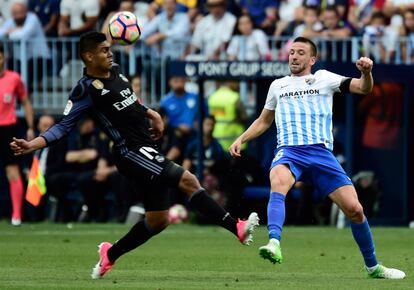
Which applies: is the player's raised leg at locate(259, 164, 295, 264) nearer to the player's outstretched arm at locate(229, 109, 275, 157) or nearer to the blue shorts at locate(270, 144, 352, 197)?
the blue shorts at locate(270, 144, 352, 197)

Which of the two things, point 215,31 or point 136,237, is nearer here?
point 136,237

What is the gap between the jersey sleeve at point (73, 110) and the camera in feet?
38.9

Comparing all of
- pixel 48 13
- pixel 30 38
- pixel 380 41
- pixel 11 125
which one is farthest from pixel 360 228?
pixel 48 13

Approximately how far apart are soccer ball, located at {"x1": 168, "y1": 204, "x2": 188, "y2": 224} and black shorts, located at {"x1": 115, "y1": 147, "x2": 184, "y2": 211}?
377 inches

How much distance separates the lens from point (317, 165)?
1175 cm

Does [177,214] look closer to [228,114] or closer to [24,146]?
[228,114]

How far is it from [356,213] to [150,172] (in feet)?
6.18

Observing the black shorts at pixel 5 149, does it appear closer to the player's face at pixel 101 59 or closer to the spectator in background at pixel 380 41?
the spectator in background at pixel 380 41

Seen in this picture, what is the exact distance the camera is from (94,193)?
22.3 m

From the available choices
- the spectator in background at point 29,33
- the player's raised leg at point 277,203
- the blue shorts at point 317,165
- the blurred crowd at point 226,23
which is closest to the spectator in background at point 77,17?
the blurred crowd at point 226,23

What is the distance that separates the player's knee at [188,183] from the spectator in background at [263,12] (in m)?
11.7

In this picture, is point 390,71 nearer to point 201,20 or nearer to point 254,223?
point 201,20

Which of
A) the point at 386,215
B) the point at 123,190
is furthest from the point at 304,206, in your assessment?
the point at 123,190

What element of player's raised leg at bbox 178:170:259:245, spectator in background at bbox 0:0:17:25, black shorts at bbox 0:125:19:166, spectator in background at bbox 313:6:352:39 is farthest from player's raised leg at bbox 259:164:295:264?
spectator in background at bbox 0:0:17:25
